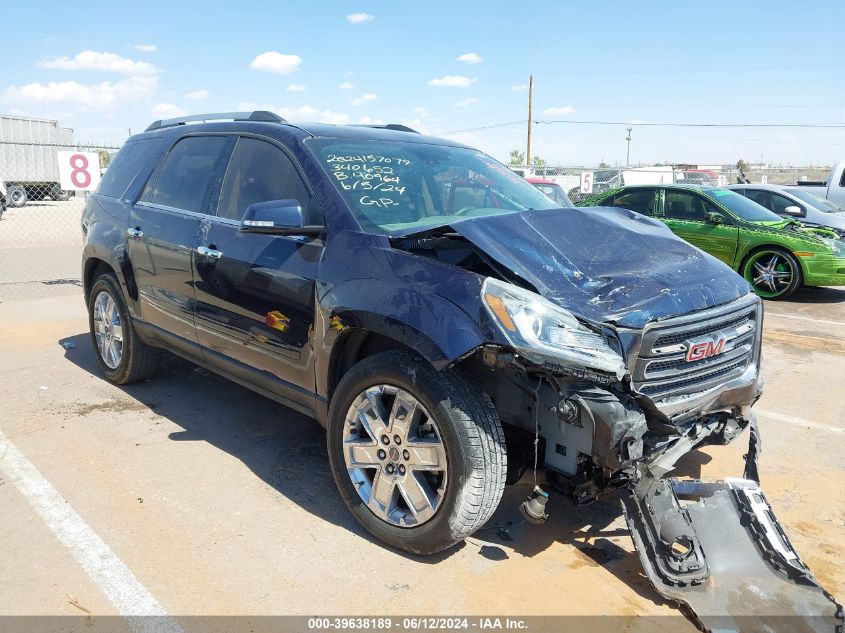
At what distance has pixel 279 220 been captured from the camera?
3355 mm

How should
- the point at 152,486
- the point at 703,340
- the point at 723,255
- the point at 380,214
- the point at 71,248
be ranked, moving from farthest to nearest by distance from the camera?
the point at 71,248 → the point at 723,255 → the point at 152,486 → the point at 380,214 → the point at 703,340

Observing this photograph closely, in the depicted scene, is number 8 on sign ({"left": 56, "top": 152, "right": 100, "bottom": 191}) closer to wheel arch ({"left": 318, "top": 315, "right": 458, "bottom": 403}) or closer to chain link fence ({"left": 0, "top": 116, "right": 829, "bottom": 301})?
chain link fence ({"left": 0, "top": 116, "right": 829, "bottom": 301})

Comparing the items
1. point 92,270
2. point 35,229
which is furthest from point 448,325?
point 35,229

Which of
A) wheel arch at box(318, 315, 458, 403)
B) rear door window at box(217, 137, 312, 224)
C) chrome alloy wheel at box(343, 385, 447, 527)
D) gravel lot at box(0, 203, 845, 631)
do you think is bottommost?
gravel lot at box(0, 203, 845, 631)

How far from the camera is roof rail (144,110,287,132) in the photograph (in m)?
4.19

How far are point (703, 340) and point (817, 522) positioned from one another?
1.31m

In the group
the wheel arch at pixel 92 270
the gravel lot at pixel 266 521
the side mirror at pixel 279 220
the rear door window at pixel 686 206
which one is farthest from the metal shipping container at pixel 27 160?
the side mirror at pixel 279 220

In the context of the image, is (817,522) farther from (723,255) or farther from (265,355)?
(723,255)

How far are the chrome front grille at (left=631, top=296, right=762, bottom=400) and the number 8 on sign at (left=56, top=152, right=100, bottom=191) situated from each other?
10.9 metres

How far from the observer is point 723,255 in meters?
10.4

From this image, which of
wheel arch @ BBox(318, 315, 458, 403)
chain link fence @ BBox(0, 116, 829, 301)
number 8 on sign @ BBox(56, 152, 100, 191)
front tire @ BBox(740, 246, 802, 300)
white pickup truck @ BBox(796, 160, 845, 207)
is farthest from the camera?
white pickup truck @ BBox(796, 160, 845, 207)

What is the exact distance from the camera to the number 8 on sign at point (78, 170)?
11.3 m

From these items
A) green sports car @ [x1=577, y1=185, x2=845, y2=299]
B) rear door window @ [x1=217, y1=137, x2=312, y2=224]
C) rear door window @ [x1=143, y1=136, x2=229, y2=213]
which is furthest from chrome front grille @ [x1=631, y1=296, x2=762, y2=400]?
green sports car @ [x1=577, y1=185, x2=845, y2=299]

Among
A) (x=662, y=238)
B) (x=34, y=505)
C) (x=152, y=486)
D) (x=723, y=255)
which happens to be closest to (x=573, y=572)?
A: (x=662, y=238)
